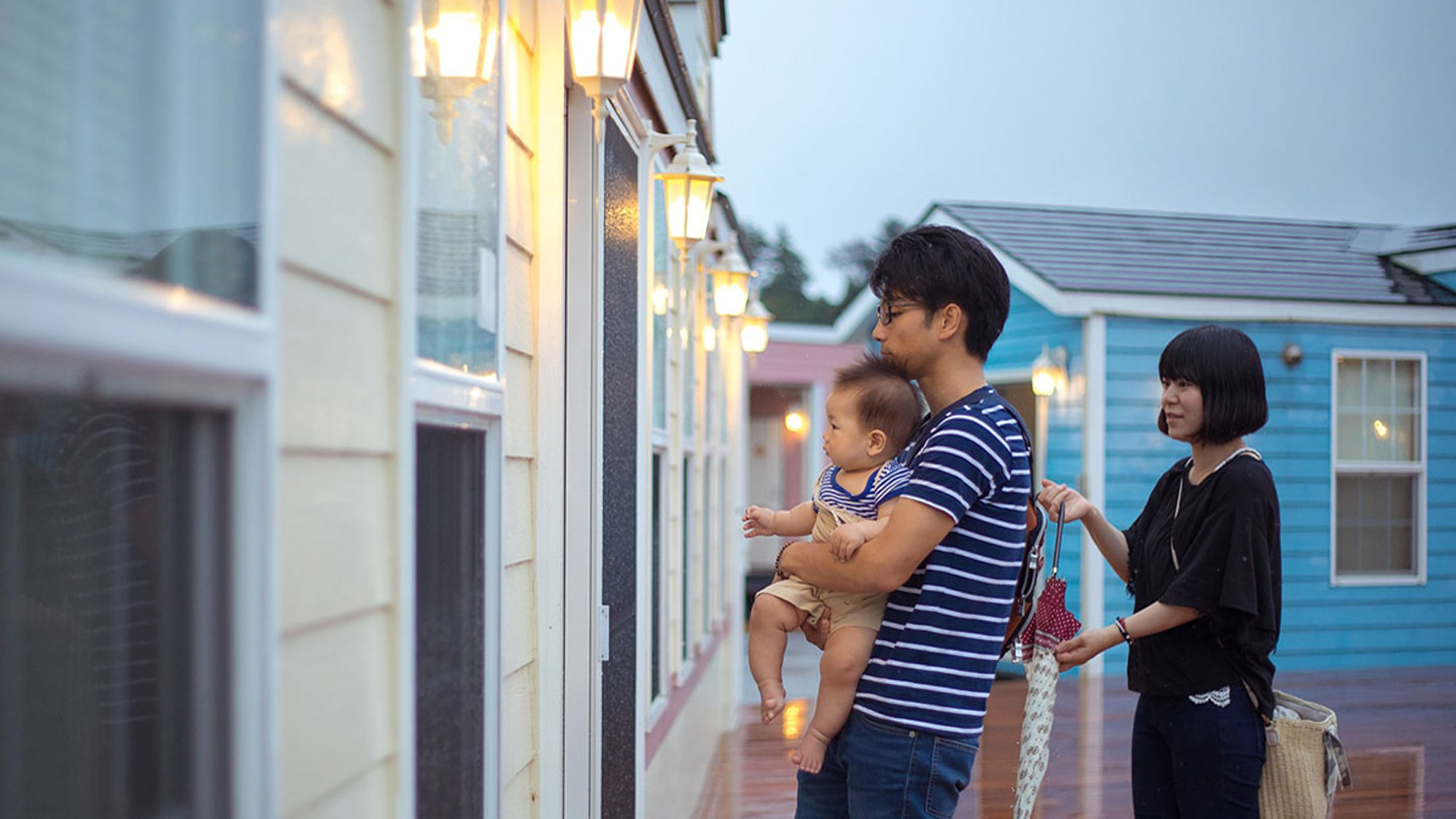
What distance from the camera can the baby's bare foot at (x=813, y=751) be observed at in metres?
2.08

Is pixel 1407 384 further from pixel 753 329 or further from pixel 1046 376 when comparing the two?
pixel 753 329

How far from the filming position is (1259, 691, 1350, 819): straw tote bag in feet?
8.63

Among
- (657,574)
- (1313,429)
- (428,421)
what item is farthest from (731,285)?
(428,421)

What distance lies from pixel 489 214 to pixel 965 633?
105cm

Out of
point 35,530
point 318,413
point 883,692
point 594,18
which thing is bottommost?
point 883,692

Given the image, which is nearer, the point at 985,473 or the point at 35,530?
the point at 35,530

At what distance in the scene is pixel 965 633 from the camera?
1.99m

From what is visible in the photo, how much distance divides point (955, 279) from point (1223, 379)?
99 cm

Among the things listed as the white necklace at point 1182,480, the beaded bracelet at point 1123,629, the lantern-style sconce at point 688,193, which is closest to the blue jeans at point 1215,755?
the beaded bracelet at point 1123,629

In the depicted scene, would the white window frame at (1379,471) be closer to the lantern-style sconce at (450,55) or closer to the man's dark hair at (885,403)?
the man's dark hair at (885,403)

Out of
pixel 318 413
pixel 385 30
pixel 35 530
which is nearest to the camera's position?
pixel 318 413

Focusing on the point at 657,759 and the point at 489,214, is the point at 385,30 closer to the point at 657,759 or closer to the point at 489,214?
the point at 489,214

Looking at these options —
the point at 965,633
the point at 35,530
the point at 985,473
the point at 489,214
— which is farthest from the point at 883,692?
the point at 35,530

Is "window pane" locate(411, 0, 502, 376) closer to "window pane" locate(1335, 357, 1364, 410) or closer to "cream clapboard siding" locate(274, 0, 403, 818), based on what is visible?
"cream clapboard siding" locate(274, 0, 403, 818)
